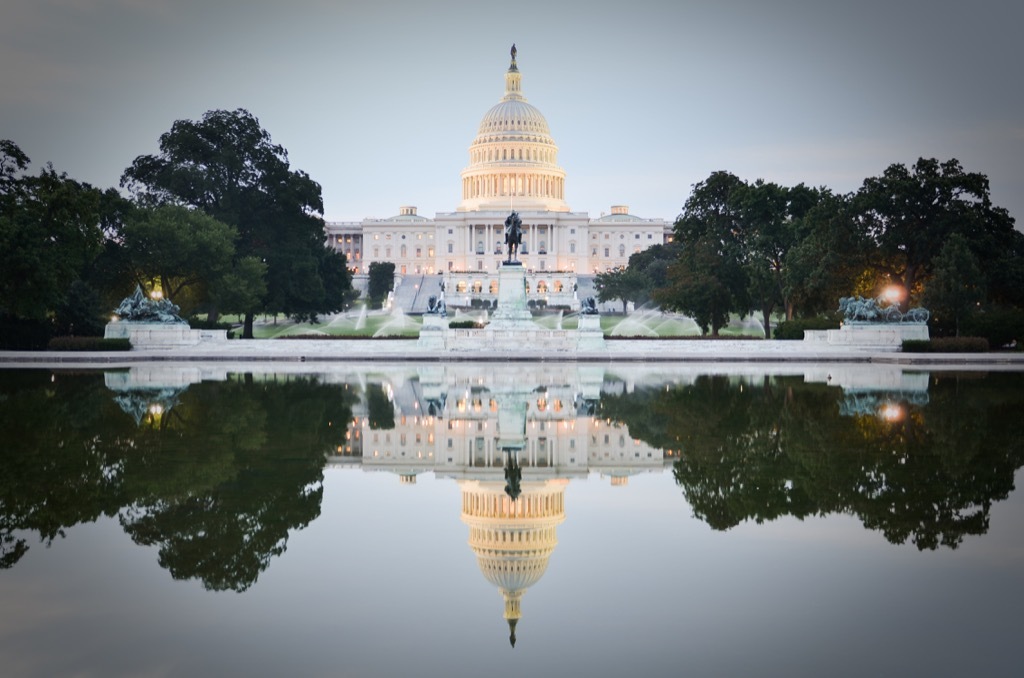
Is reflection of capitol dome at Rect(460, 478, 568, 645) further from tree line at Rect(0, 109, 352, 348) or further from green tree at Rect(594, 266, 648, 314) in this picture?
green tree at Rect(594, 266, 648, 314)

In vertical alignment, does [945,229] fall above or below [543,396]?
above

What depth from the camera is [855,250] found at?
5100cm

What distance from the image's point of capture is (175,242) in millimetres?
51500

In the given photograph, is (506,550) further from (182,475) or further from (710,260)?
(710,260)

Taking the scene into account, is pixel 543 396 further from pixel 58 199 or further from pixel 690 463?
pixel 58 199

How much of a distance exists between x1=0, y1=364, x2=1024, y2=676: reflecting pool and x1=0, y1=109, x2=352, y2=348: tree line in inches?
1153

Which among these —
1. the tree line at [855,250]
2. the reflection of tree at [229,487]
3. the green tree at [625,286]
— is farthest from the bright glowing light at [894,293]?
the reflection of tree at [229,487]

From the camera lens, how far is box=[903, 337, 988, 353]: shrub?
44.9 metres

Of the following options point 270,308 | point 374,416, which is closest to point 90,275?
point 270,308

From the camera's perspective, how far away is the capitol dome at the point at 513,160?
153500mm

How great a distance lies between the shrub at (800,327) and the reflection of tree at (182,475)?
35.1 metres

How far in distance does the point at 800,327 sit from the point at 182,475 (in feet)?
144

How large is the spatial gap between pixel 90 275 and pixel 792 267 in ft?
113

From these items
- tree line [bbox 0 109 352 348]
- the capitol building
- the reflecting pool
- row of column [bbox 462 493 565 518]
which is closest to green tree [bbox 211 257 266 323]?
tree line [bbox 0 109 352 348]
